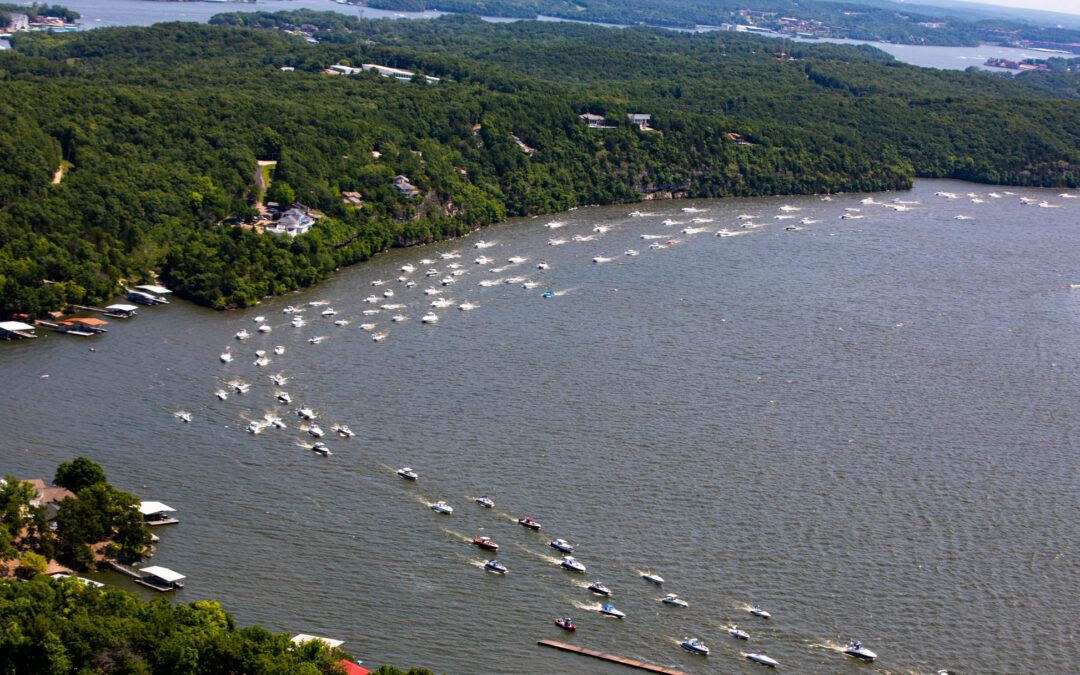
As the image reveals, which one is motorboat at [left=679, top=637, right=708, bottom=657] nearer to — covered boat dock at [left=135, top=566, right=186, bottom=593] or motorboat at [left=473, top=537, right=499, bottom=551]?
motorboat at [left=473, top=537, right=499, bottom=551]

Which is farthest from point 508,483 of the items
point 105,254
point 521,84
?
point 521,84

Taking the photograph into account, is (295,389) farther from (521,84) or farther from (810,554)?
(521,84)

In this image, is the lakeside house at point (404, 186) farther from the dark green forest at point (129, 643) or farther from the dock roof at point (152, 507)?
the dark green forest at point (129, 643)

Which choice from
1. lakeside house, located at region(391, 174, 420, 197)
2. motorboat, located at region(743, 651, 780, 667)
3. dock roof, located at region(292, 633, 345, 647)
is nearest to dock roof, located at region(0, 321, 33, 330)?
dock roof, located at region(292, 633, 345, 647)

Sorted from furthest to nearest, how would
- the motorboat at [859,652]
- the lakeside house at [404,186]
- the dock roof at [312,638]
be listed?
the lakeside house at [404,186]
the motorboat at [859,652]
the dock roof at [312,638]

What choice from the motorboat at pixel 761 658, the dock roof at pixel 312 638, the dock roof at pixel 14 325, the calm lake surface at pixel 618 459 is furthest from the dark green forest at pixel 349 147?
the motorboat at pixel 761 658
